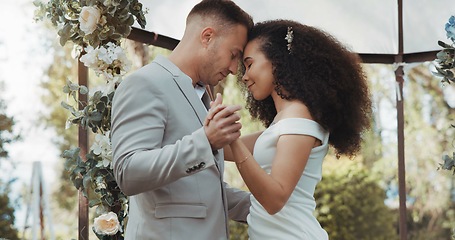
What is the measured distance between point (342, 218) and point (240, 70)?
7.27 m

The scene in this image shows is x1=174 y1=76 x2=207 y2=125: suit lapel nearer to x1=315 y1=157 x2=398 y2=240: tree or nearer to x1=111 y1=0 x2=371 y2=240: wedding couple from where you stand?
x1=111 y1=0 x2=371 y2=240: wedding couple

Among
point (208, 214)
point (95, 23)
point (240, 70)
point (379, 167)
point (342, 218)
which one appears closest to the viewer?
point (208, 214)

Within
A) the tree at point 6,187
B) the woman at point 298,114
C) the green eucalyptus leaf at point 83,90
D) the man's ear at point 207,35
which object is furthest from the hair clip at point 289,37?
the tree at point 6,187

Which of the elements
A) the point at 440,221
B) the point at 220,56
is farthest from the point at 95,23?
the point at 440,221

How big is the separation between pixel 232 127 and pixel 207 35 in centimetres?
69

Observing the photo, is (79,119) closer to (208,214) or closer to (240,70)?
(240,70)

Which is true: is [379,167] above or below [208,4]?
below

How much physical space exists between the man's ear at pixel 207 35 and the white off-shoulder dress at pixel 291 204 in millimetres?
399

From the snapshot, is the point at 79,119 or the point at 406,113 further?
the point at 406,113

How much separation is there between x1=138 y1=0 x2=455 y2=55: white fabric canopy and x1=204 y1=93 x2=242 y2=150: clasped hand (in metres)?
3.22

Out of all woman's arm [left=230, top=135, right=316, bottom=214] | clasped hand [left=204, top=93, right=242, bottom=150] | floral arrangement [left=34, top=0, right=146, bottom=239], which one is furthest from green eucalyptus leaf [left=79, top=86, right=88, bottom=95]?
clasped hand [left=204, top=93, right=242, bottom=150]

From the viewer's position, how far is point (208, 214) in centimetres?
262

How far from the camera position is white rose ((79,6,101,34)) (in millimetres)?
3537

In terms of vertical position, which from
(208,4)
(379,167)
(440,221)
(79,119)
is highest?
(208,4)
